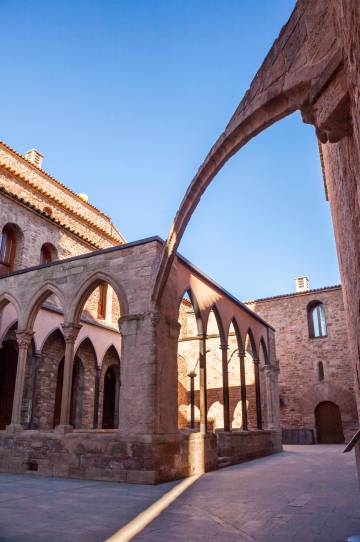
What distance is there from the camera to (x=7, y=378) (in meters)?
12.3

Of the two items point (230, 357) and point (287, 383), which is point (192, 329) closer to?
point (230, 357)

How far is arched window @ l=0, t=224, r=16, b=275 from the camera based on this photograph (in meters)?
13.2

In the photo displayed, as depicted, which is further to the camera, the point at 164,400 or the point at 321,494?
the point at 164,400

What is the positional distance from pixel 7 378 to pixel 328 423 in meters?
12.8

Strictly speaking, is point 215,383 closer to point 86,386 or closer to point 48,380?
point 86,386

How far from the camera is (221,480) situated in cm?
686

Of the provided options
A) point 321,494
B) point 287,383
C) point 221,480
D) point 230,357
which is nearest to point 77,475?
point 221,480

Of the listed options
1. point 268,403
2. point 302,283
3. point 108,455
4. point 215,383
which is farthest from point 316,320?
point 108,455

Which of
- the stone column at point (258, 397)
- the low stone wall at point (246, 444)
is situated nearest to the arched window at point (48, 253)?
the stone column at point (258, 397)

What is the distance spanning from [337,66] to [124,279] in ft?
18.6

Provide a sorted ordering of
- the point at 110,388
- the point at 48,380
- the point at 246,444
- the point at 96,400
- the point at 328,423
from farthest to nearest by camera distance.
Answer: the point at 328,423, the point at 110,388, the point at 96,400, the point at 48,380, the point at 246,444

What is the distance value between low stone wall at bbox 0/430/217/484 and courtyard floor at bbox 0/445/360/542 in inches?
12.2

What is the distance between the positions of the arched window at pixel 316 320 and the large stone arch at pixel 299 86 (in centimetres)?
1553

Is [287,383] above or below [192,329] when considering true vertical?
below
